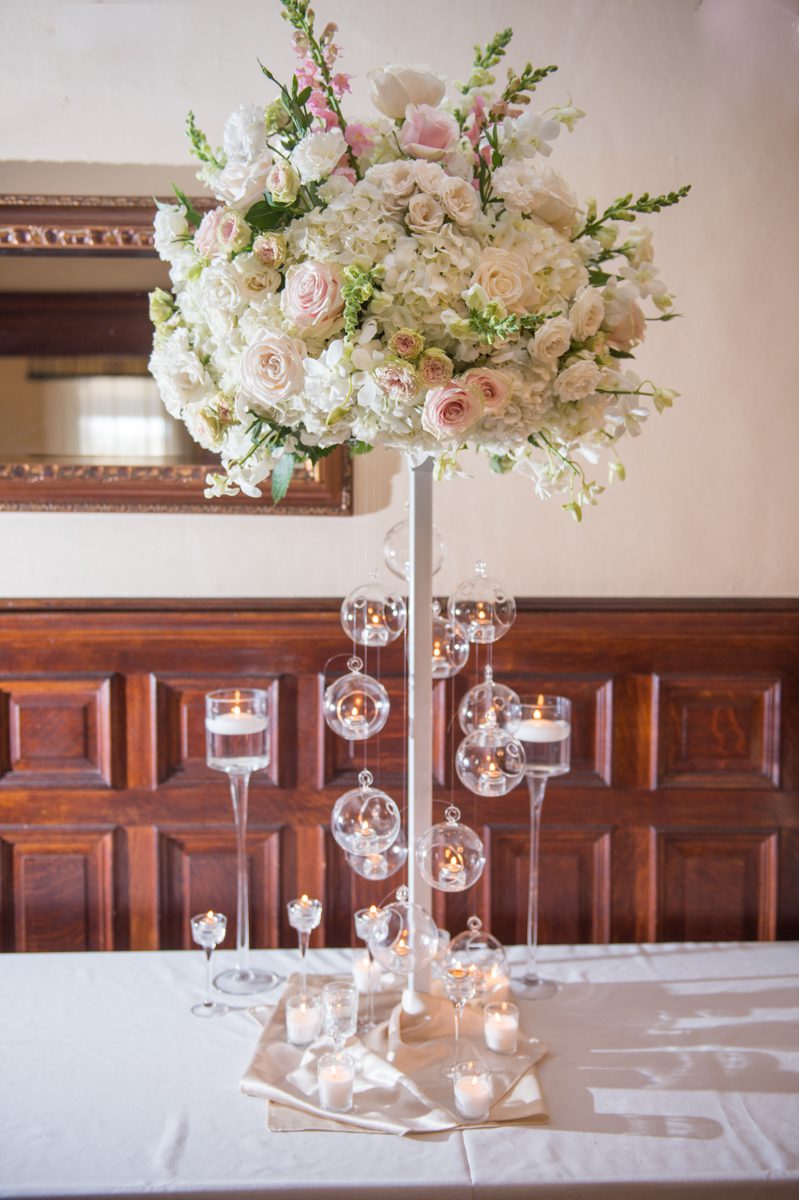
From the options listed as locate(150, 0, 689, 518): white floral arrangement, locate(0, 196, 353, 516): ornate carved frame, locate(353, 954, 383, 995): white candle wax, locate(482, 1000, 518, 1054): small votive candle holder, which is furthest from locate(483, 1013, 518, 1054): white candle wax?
locate(0, 196, 353, 516): ornate carved frame

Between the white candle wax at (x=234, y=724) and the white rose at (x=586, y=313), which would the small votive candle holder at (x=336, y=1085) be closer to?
the white candle wax at (x=234, y=724)

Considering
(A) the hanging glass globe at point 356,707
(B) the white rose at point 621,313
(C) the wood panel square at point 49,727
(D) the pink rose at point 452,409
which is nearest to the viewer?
(D) the pink rose at point 452,409

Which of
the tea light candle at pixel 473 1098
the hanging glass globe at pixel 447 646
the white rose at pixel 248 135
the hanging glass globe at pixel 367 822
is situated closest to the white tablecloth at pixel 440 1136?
the tea light candle at pixel 473 1098

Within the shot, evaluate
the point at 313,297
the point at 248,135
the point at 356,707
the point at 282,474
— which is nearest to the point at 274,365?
the point at 313,297

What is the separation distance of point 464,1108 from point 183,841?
103 cm

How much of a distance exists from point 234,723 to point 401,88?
3.54 ft

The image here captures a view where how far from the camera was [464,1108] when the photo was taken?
1311 mm

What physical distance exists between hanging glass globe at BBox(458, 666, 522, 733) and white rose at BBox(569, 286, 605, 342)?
0.61m

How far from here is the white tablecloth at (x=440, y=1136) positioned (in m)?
1.21

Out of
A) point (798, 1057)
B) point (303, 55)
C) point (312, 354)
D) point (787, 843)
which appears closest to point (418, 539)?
point (312, 354)

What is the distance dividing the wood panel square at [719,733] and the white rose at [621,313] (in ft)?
3.49

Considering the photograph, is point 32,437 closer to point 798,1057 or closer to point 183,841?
point 183,841

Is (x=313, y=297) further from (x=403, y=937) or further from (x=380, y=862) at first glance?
(x=403, y=937)

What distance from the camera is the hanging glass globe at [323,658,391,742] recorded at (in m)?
1.52
